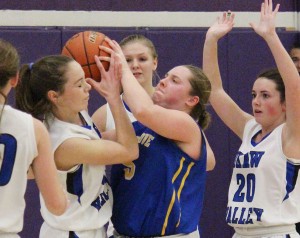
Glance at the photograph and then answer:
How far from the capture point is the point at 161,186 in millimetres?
3557

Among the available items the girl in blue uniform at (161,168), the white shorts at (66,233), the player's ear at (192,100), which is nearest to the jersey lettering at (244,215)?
the girl in blue uniform at (161,168)

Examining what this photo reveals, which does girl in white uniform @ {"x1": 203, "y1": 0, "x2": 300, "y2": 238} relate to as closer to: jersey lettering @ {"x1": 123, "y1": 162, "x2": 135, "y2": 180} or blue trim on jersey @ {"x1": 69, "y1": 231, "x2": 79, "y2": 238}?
jersey lettering @ {"x1": 123, "y1": 162, "x2": 135, "y2": 180}

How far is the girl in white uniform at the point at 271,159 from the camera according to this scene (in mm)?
3871

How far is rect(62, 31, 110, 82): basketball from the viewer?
355cm

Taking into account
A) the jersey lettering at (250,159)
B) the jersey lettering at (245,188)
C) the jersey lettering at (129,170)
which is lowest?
the jersey lettering at (245,188)

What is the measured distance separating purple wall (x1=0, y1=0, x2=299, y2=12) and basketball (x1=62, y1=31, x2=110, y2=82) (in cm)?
204

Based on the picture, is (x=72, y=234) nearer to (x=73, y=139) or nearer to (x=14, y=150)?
(x=73, y=139)

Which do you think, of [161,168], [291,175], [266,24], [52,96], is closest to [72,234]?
[161,168]

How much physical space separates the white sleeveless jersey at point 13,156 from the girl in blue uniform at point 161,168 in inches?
28.3

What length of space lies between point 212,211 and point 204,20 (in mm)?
1537

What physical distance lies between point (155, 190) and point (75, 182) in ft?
1.30

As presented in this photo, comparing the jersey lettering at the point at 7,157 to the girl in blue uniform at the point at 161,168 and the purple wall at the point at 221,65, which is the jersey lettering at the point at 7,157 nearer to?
the girl in blue uniform at the point at 161,168

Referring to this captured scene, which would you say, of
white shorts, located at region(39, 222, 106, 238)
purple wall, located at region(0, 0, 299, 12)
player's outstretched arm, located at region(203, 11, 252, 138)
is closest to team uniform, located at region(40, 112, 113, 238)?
white shorts, located at region(39, 222, 106, 238)

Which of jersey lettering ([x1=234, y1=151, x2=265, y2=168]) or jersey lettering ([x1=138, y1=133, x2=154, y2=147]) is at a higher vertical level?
jersey lettering ([x1=138, y1=133, x2=154, y2=147])
